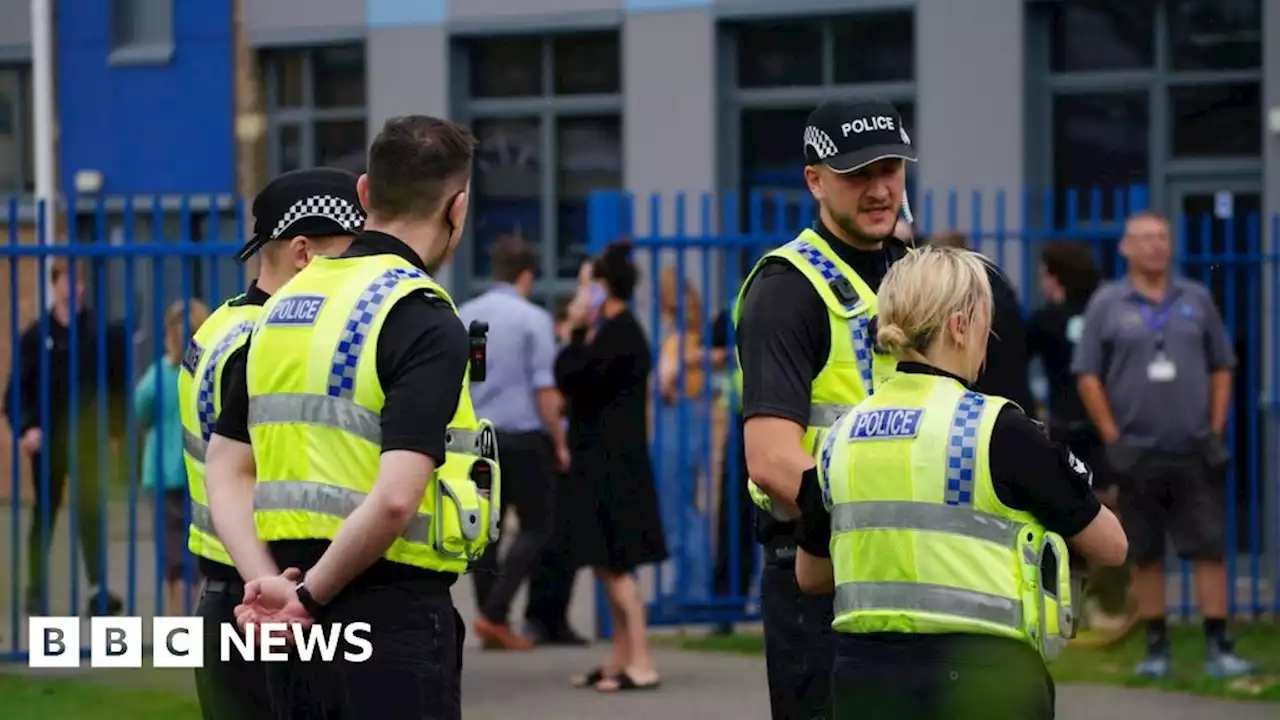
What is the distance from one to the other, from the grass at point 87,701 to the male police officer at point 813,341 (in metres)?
4.54

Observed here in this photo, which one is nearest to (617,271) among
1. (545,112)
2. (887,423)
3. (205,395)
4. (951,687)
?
(205,395)

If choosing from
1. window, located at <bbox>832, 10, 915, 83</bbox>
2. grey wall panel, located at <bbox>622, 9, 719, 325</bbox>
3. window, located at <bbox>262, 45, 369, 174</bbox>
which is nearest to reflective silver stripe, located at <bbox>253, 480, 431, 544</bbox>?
window, located at <bbox>832, 10, 915, 83</bbox>

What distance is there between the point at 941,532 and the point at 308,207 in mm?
1619

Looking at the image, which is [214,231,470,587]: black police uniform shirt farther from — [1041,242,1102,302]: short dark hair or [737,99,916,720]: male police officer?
[1041,242,1102,302]: short dark hair

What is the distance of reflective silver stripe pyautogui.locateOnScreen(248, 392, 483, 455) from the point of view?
436cm

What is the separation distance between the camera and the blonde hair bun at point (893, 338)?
4.37 m

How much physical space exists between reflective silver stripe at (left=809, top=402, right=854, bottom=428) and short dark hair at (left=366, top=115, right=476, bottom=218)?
3.10 feet

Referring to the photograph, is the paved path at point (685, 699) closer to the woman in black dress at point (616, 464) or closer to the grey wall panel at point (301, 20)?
the woman in black dress at point (616, 464)

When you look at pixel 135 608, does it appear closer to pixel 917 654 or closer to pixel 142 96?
pixel 917 654

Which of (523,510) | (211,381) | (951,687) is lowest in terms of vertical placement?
(523,510)

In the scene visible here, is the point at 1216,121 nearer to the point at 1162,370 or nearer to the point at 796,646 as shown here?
the point at 1162,370

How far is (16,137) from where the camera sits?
21016mm

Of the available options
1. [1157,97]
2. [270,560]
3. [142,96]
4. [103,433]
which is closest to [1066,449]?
[270,560]

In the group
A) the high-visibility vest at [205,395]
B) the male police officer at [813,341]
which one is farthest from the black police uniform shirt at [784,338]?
the high-visibility vest at [205,395]
